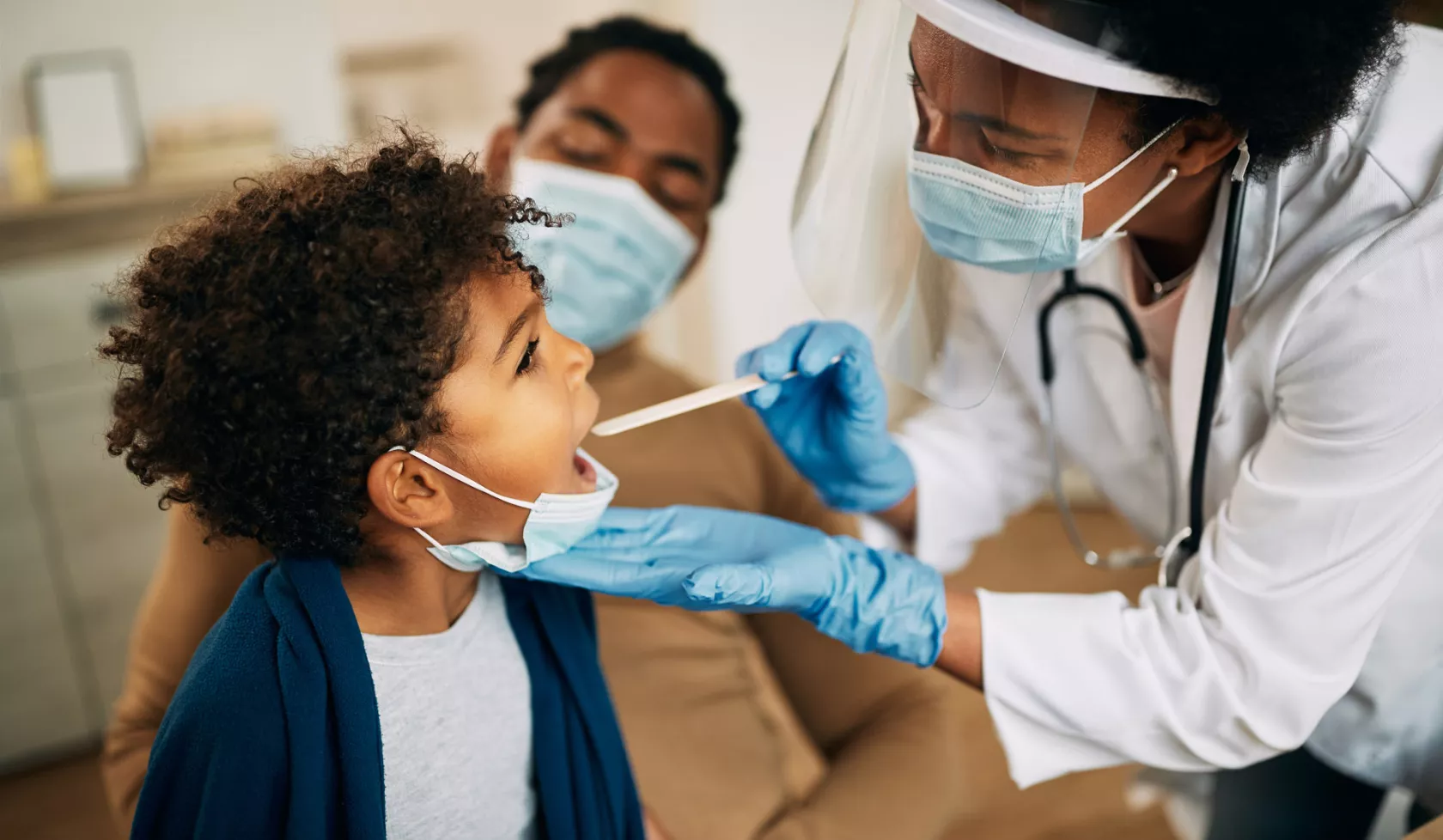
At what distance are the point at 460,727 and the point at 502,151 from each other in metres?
1.05

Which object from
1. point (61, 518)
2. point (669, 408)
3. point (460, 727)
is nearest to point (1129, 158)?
point (669, 408)

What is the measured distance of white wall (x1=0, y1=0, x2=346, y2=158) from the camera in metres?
2.24

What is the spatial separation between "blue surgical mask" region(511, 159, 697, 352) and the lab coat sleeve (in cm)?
75

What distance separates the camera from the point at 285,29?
2.51 meters

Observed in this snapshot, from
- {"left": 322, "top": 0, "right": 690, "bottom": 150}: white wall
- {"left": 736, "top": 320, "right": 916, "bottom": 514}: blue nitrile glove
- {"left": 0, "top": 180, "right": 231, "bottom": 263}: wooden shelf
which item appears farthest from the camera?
{"left": 322, "top": 0, "right": 690, "bottom": 150}: white wall

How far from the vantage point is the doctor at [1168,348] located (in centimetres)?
92

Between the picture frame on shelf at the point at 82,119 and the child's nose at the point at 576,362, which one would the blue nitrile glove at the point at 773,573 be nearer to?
the child's nose at the point at 576,362

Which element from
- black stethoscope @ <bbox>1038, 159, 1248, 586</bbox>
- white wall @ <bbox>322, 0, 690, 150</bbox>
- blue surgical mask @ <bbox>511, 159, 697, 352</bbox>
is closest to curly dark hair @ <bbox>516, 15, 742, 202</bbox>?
blue surgical mask @ <bbox>511, 159, 697, 352</bbox>

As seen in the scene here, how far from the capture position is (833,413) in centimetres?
128

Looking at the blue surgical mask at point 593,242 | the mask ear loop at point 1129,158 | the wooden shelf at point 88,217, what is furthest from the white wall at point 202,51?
the mask ear loop at point 1129,158

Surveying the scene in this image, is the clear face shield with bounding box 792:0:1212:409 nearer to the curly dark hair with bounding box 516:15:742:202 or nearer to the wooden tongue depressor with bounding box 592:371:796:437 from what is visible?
the wooden tongue depressor with bounding box 592:371:796:437

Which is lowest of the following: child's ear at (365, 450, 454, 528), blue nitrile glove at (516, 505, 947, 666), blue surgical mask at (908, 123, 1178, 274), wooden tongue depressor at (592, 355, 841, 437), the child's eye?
blue nitrile glove at (516, 505, 947, 666)

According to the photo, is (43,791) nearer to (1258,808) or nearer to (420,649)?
(420,649)

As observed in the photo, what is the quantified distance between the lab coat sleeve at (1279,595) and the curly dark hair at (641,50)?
0.97 m
